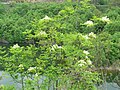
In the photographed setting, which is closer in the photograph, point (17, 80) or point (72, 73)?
point (72, 73)

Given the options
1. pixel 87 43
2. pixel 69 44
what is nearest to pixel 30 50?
pixel 69 44

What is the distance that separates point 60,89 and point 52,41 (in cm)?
102

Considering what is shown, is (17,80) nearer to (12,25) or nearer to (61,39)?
(61,39)

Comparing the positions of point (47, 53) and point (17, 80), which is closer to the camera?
point (47, 53)

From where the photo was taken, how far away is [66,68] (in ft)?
22.1

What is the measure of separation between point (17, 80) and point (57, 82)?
3.17 ft

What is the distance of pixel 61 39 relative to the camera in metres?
7.00

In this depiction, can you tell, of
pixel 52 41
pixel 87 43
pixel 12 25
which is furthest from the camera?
pixel 12 25

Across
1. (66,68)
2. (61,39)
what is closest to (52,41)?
(61,39)

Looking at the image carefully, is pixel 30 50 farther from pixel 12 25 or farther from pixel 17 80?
pixel 12 25

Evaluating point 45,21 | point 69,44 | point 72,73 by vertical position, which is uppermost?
point 45,21

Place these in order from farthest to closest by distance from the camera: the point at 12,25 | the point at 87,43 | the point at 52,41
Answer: the point at 12,25
the point at 52,41
the point at 87,43

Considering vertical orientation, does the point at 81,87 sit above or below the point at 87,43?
below

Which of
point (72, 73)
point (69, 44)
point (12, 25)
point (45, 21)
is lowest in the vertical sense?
point (12, 25)
